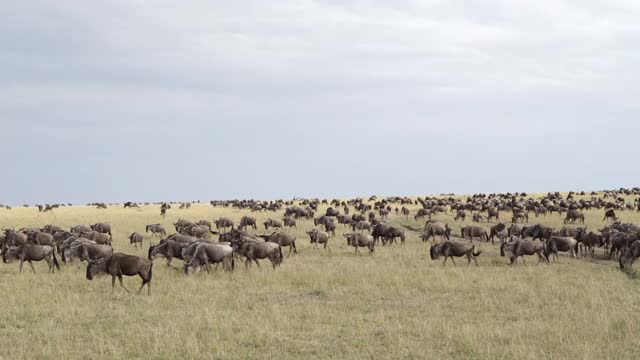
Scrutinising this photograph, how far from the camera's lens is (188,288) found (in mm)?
20266

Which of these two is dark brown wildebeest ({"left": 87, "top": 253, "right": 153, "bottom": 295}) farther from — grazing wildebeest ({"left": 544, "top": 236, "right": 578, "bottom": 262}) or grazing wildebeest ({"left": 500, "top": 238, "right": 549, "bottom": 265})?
grazing wildebeest ({"left": 544, "top": 236, "right": 578, "bottom": 262})

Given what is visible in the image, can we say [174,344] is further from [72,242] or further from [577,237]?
[577,237]

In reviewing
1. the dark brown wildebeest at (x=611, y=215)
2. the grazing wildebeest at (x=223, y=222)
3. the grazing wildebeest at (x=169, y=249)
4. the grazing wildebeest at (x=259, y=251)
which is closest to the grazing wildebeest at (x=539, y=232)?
the grazing wildebeest at (x=259, y=251)

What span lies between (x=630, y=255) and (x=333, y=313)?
1555cm

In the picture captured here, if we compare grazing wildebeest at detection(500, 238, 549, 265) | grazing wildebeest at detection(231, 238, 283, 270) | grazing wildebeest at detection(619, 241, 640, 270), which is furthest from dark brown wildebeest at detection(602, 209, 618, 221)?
grazing wildebeest at detection(231, 238, 283, 270)

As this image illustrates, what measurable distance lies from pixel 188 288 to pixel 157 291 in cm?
98

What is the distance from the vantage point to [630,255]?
2609 centimetres

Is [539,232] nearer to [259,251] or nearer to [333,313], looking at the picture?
[259,251]

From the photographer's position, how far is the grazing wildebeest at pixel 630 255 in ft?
85.2

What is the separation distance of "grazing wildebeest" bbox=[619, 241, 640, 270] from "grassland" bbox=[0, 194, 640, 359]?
37.9 inches

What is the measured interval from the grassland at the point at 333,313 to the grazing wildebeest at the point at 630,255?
96 centimetres

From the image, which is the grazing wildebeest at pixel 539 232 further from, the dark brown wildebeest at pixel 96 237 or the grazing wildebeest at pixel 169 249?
the dark brown wildebeest at pixel 96 237

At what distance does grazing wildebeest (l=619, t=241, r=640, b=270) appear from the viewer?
2597 cm

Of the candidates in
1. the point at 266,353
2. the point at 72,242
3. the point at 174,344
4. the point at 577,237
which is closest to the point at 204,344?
the point at 174,344
